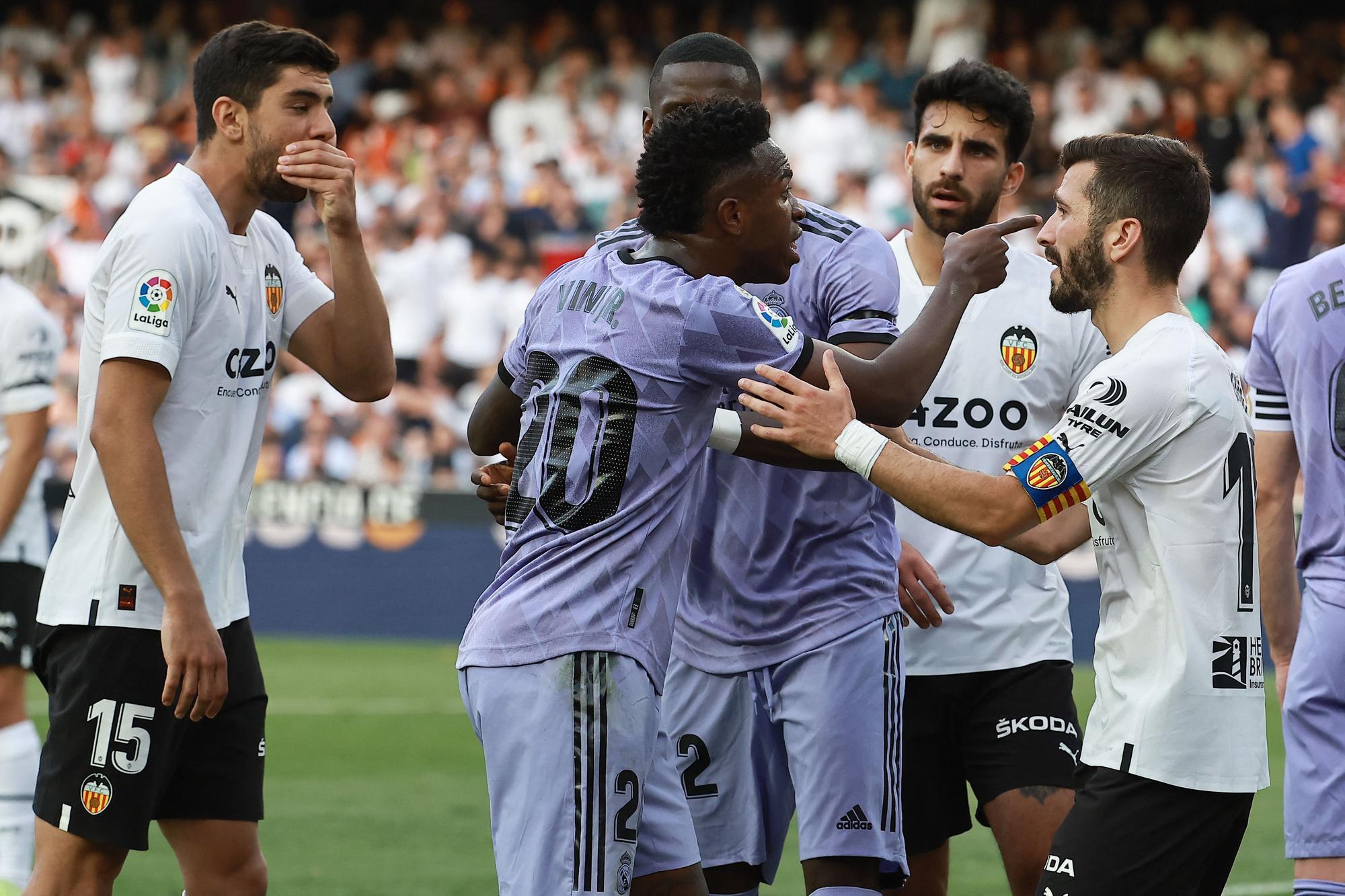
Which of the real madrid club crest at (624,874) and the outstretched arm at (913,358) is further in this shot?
the outstretched arm at (913,358)

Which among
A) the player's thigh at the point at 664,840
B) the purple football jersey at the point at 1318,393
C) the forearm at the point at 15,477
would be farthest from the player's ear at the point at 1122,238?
the forearm at the point at 15,477

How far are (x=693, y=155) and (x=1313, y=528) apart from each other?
206cm

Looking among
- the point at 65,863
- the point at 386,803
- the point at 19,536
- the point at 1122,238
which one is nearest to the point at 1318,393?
the point at 1122,238

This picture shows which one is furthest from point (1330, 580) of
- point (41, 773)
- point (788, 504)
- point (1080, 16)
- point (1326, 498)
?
point (1080, 16)

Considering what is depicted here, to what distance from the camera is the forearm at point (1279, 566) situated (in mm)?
4730

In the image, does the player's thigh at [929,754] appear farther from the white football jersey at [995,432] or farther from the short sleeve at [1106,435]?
the short sleeve at [1106,435]

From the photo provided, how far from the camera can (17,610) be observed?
20.2 ft

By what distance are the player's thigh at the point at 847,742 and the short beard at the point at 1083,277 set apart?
1000 mm

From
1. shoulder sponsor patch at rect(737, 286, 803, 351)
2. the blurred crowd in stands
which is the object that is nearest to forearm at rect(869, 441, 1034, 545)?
shoulder sponsor patch at rect(737, 286, 803, 351)

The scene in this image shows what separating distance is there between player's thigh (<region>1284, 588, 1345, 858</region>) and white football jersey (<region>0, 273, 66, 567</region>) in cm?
419

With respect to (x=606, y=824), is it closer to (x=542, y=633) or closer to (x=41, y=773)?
(x=542, y=633)

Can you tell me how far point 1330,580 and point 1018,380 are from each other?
112 cm

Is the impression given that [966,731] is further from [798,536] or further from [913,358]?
[913,358]

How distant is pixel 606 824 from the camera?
3.56m
